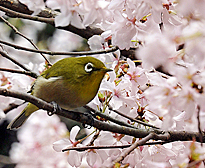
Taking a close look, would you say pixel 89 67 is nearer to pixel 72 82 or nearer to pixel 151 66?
pixel 72 82

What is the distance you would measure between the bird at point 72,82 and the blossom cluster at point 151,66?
6cm

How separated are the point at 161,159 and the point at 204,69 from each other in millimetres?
814

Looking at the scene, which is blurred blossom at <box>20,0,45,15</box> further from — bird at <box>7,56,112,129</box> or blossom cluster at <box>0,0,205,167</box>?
bird at <box>7,56,112,129</box>

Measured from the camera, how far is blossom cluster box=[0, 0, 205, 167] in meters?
0.66

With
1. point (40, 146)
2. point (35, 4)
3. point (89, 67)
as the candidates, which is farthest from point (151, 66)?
point (40, 146)

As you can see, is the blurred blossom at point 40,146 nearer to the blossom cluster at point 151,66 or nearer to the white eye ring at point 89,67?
the blossom cluster at point 151,66

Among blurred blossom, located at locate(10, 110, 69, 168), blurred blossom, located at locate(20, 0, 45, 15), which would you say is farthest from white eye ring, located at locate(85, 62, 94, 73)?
blurred blossom, located at locate(10, 110, 69, 168)

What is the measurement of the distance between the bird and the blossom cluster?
0.06 meters

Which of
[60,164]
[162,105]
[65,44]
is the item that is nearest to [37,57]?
[65,44]

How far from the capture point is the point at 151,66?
0.74 metres

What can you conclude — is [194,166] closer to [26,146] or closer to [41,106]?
[41,106]

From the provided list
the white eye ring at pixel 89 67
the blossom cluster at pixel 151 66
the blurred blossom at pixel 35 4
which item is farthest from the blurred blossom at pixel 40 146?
the blurred blossom at pixel 35 4

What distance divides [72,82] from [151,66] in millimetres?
961

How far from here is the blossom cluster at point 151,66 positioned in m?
0.66
